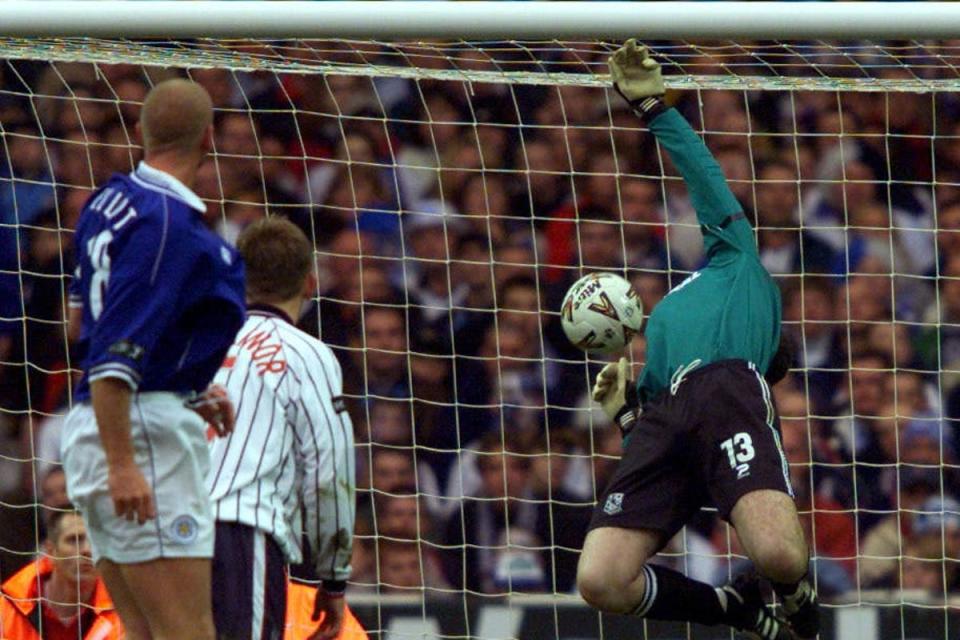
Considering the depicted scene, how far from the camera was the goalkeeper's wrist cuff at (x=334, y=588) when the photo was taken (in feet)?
16.3

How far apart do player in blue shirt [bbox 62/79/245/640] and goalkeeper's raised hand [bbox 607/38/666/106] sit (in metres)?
1.80

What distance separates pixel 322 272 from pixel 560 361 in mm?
1134

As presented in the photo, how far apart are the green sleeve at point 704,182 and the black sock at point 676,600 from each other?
3.49ft

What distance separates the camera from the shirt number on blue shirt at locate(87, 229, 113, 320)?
4164 mm

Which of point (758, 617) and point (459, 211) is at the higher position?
point (459, 211)

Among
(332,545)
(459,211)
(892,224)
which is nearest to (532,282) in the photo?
(459,211)

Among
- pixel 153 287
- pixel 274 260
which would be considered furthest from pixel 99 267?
pixel 274 260

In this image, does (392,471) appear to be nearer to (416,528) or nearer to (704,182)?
(416,528)

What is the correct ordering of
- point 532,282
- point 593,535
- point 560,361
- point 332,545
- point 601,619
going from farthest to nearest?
point 532,282 → point 560,361 → point 601,619 → point 593,535 → point 332,545

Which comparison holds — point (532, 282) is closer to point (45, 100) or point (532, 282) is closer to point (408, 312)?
point (408, 312)

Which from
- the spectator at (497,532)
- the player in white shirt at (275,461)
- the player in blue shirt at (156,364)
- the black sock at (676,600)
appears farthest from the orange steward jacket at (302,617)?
the player in blue shirt at (156,364)

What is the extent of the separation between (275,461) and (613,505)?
1.30 metres

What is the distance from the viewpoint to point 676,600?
5.72m

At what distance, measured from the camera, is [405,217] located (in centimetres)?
773
